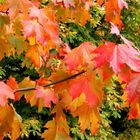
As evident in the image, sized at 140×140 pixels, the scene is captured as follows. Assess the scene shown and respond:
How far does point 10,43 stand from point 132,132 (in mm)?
3180

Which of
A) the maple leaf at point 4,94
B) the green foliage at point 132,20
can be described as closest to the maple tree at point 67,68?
the maple leaf at point 4,94

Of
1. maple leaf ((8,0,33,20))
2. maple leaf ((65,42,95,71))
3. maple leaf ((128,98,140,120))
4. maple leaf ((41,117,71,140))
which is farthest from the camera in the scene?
maple leaf ((41,117,71,140))

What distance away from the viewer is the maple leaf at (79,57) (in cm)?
150

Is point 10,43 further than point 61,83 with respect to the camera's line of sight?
Yes

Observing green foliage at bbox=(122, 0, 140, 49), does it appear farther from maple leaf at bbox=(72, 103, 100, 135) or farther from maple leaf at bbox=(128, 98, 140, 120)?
maple leaf at bbox=(128, 98, 140, 120)

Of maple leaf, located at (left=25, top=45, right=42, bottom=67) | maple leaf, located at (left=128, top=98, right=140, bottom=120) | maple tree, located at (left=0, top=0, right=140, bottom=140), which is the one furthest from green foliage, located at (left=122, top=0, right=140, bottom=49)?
maple leaf, located at (left=128, top=98, right=140, bottom=120)

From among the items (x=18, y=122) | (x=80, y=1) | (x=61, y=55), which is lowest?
(x=18, y=122)

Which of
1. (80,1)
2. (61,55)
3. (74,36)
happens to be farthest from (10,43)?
(74,36)

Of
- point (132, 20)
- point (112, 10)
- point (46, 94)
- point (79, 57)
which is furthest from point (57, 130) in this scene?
point (132, 20)

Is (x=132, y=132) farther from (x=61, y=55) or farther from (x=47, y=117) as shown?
(x=61, y=55)

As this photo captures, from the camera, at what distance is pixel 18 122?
5.80ft

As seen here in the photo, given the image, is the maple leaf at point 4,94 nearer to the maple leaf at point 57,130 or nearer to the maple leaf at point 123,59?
the maple leaf at point 123,59

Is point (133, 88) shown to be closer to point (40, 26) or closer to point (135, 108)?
point (135, 108)

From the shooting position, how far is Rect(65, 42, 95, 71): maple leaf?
1.50 m
